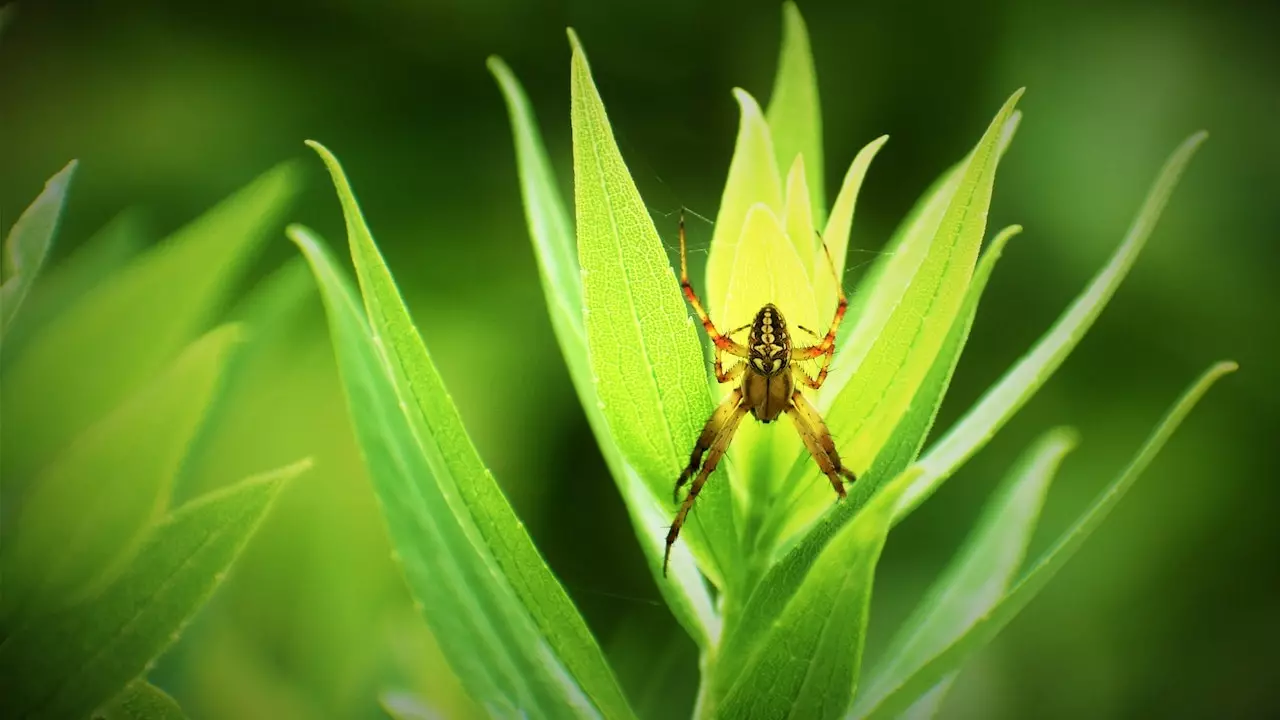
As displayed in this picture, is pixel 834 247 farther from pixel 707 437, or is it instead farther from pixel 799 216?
pixel 707 437

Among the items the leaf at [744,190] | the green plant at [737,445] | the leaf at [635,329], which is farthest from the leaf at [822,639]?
the leaf at [744,190]

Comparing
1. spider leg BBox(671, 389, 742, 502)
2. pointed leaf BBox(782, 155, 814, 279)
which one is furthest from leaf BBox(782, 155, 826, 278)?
spider leg BBox(671, 389, 742, 502)

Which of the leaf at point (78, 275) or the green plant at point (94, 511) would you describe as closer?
the green plant at point (94, 511)

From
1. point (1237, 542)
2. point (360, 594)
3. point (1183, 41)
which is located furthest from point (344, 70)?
point (1237, 542)

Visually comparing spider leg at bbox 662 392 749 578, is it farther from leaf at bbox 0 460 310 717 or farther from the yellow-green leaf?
leaf at bbox 0 460 310 717

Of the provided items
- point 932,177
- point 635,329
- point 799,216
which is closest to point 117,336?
point 635,329

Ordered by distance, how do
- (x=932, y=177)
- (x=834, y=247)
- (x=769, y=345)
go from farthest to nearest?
(x=932, y=177)
(x=769, y=345)
(x=834, y=247)

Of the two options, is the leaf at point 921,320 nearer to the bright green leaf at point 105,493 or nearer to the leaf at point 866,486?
the leaf at point 866,486
